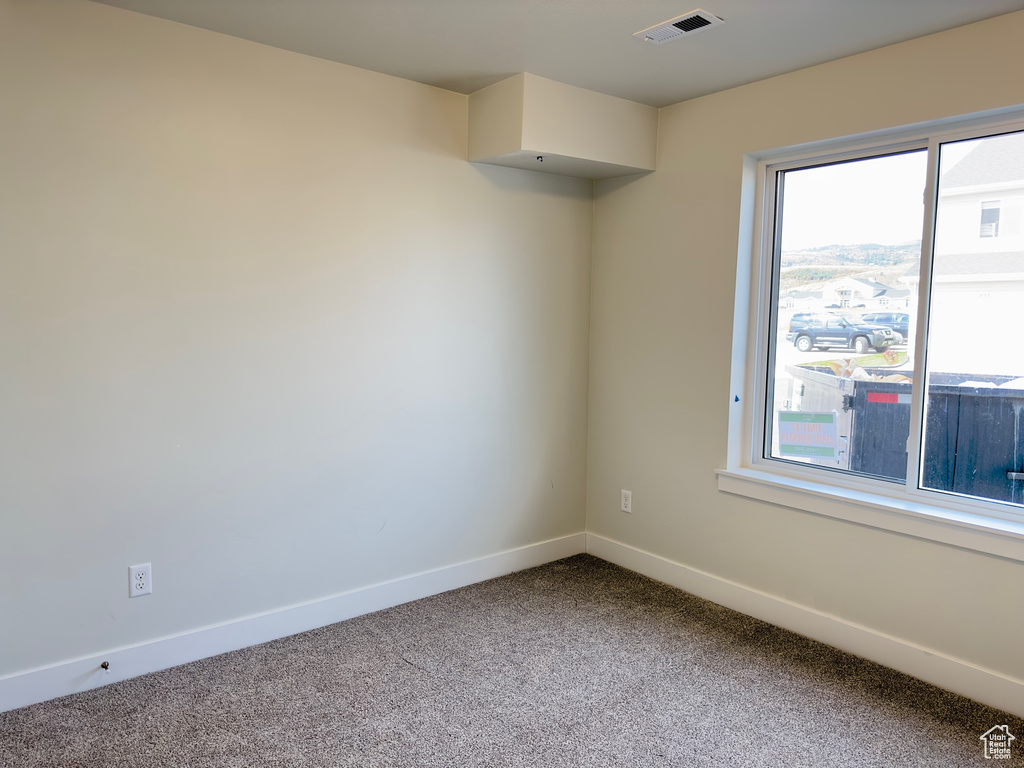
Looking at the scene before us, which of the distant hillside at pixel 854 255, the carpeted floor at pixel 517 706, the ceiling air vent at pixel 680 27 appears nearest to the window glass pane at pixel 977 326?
the distant hillside at pixel 854 255

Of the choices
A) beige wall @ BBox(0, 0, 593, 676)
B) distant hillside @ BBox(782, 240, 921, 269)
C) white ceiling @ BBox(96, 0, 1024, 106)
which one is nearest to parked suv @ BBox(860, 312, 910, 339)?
distant hillside @ BBox(782, 240, 921, 269)

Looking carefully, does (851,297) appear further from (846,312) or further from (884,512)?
(884,512)

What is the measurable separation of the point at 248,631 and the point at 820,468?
8.25 ft

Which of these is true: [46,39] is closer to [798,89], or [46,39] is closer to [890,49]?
[798,89]

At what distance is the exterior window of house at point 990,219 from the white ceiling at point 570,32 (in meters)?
0.56

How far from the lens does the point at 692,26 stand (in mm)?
2400

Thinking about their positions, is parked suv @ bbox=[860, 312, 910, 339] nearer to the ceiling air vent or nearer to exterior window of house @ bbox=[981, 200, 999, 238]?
exterior window of house @ bbox=[981, 200, 999, 238]

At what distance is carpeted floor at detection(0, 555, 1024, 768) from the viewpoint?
2.10m

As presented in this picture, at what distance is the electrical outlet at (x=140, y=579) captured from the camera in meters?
2.50

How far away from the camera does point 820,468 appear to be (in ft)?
9.82

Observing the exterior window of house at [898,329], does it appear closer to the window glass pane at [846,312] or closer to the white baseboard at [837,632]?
the window glass pane at [846,312]

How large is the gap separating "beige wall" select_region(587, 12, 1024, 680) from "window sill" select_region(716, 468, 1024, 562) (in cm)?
5

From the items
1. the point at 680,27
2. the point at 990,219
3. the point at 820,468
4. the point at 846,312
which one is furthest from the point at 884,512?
the point at 680,27

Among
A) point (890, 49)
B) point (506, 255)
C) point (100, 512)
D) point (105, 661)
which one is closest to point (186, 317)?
point (100, 512)
